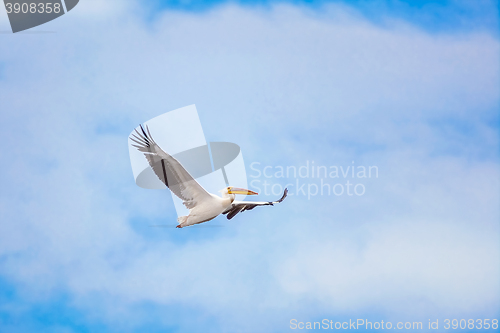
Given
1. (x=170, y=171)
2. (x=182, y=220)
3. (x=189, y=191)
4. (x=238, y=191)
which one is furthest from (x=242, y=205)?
(x=170, y=171)

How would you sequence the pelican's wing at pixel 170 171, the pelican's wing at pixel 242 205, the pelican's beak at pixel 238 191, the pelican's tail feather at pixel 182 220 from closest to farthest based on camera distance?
the pelican's wing at pixel 170 171 < the pelican's tail feather at pixel 182 220 < the pelican's beak at pixel 238 191 < the pelican's wing at pixel 242 205

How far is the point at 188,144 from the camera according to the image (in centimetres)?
3175

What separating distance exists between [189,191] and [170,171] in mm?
2069

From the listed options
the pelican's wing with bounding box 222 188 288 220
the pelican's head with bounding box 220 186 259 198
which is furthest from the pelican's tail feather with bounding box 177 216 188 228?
the pelican's wing with bounding box 222 188 288 220

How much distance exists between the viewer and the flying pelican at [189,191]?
26219 mm

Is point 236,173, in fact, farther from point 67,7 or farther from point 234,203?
point 67,7

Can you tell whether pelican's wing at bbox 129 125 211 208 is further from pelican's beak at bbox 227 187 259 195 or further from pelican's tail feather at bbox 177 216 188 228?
pelican's beak at bbox 227 187 259 195

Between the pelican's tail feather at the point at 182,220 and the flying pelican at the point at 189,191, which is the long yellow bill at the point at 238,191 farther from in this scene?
the pelican's tail feather at the point at 182,220

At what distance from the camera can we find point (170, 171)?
27.0 m

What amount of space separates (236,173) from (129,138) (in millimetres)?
8069

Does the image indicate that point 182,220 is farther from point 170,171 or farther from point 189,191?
point 170,171

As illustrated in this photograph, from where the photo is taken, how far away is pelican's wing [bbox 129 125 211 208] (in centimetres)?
2614

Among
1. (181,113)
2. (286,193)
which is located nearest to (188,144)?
(181,113)

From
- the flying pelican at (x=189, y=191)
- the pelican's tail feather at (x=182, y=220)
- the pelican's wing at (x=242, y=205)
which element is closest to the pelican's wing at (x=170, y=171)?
the flying pelican at (x=189, y=191)
